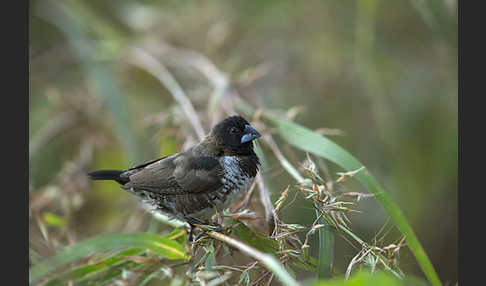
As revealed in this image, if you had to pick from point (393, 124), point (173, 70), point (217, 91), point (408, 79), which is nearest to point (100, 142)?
point (173, 70)

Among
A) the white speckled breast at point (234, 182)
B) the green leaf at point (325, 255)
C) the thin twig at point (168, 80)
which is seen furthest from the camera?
the thin twig at point (168, 80)

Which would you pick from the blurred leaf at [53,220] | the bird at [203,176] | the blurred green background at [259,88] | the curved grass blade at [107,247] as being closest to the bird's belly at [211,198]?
the bird at [203,176]

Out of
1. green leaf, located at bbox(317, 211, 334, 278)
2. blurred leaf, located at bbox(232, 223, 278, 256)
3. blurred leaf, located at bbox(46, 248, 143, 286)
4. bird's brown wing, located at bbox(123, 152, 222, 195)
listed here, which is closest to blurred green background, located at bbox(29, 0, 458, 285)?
bird's brown wing, located at bbox(123, 152, 222, 195)

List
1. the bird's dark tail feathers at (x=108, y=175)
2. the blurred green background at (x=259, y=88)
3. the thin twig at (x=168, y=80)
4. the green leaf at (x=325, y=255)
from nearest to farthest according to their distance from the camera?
the green leaf at (x=325, y=255) → the bird's dark tail feathers at (x=108, y=175) → the thin twig at (x=168, y=80) → the blurred green background at (x=259, y=88)

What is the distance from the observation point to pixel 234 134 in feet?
8.99

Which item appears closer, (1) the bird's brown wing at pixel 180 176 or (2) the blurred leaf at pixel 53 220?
(1) the bird's brown wing at pixel 180 176

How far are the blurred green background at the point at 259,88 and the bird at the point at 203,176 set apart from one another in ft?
1.34

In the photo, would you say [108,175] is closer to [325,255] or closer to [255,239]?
[255,239]

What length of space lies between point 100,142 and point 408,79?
120 inches

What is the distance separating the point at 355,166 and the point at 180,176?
1001mm

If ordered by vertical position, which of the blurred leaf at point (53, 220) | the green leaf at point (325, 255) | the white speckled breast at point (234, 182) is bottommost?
the green leaf at point (325, 255)

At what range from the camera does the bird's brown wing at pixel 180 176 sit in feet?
8.63

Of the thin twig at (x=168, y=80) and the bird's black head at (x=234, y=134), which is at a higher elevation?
the thin twig at (x=168, y=80)

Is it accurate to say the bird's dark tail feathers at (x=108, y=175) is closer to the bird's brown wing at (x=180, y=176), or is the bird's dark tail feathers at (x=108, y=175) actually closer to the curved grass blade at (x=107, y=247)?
the bird's brown wing at (x=180, y=176)
